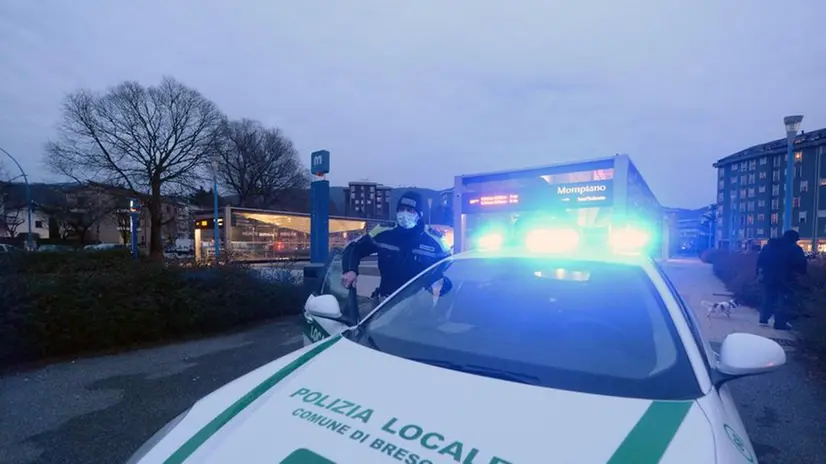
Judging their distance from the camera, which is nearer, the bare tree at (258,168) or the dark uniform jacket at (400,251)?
the dark uniform jacket at (400,251)

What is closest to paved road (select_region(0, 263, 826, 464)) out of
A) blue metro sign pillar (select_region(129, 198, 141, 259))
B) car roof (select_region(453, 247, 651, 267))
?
car roof (select_region(453, 247, 651, 267))

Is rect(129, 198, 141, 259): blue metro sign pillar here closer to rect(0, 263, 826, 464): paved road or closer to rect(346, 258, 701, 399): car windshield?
rect(0, 263, 826, 464): paved road

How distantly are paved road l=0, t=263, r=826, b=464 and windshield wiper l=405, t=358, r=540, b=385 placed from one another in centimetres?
269

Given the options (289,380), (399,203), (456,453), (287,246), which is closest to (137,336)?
(399,203)

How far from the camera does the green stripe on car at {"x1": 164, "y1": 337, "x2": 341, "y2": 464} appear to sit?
1.38 metres

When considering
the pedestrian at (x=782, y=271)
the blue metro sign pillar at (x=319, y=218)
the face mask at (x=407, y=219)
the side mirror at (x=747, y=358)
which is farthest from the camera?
the blue metro sign pillar at (x=319, y=218)

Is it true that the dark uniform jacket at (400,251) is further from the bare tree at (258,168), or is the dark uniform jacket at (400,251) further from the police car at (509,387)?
the bare tree at (258,168)

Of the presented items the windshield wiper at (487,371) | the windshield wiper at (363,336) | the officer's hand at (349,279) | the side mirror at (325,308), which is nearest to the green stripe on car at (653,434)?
the windshield wiper at (487,371)

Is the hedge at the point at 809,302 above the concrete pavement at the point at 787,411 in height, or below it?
above

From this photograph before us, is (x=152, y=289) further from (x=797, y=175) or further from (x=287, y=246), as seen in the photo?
(x=797, y=175)

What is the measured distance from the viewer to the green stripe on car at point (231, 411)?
138 cm

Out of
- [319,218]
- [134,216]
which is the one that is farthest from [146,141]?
[319,218]

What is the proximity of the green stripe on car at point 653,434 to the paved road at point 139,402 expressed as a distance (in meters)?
2.63

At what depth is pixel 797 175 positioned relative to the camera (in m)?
61.4
